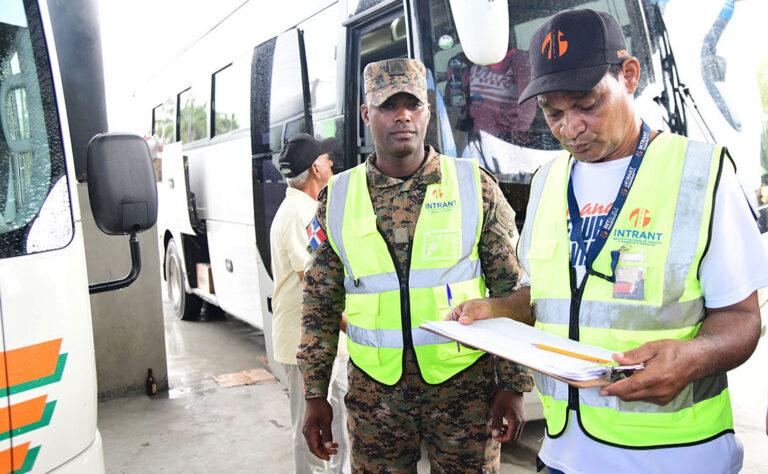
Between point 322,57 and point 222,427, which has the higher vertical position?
Result: point 322,57

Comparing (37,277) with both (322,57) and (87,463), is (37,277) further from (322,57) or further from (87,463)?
(322,57)

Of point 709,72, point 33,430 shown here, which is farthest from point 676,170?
point 709,72

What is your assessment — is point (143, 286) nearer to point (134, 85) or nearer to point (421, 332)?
point (421, 332)

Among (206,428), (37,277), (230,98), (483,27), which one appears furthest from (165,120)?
(37,277)

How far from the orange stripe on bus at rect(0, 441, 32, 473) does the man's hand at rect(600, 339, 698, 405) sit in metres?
1.45

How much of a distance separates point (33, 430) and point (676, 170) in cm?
173

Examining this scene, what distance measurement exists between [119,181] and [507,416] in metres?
1.43

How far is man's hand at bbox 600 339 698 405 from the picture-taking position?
1.21 m

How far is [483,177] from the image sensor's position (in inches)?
83.6

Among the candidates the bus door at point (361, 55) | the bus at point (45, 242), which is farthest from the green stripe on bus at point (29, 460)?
the bus door at point (361, 55)

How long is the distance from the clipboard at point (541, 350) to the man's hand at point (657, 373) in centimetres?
2

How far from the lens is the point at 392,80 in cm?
212

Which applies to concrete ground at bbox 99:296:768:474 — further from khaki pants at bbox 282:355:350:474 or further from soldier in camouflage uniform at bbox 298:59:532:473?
soldier in camouflage uniform at bbox 298:59:532:473

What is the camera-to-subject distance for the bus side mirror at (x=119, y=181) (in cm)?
194
